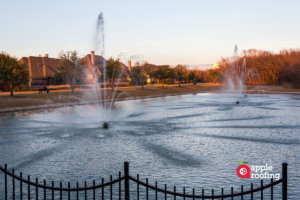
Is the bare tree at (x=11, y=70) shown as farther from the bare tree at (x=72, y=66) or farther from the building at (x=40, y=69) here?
the building at (x=40, y=69)

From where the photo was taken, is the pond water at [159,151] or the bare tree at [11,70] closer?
the pond water at [159,151]

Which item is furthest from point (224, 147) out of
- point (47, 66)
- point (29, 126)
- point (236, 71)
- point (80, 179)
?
point (236, 71)

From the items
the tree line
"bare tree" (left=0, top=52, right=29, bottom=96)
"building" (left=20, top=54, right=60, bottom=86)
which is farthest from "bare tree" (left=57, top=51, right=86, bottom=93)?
the tree line

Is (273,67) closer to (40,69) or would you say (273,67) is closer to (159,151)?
(40,69)

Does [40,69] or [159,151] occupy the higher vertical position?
[40,69]

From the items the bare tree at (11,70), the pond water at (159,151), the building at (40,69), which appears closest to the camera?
the pond water at (159,151)

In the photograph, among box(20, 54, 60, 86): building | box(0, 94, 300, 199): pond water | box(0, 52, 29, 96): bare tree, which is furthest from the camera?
box(20, 54, 60, 86): building

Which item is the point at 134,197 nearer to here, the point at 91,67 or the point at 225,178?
the point at 225,178

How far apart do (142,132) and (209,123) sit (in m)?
5.74

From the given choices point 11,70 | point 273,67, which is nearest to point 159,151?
point 11,70

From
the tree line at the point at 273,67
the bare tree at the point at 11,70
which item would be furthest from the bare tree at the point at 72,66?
the tree line at the point at 273,67

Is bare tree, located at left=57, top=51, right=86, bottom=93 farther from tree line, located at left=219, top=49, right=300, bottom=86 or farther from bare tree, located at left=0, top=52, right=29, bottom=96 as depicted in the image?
tree line, located at left=219, top=49, right=300, bottom=86

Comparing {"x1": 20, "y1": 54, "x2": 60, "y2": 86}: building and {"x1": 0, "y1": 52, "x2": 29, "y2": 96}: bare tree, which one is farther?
{"x1": 20, "y1": 54, "x2": 60, "y2": 86}: building

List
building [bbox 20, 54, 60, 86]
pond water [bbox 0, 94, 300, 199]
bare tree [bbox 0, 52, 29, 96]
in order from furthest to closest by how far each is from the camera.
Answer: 1. building [bbox 20, 54, 60, 86]
2. bare tree [bbox 0, 52, 29, 96]
3. pond water [bbox 0, 94, 300, 199]
